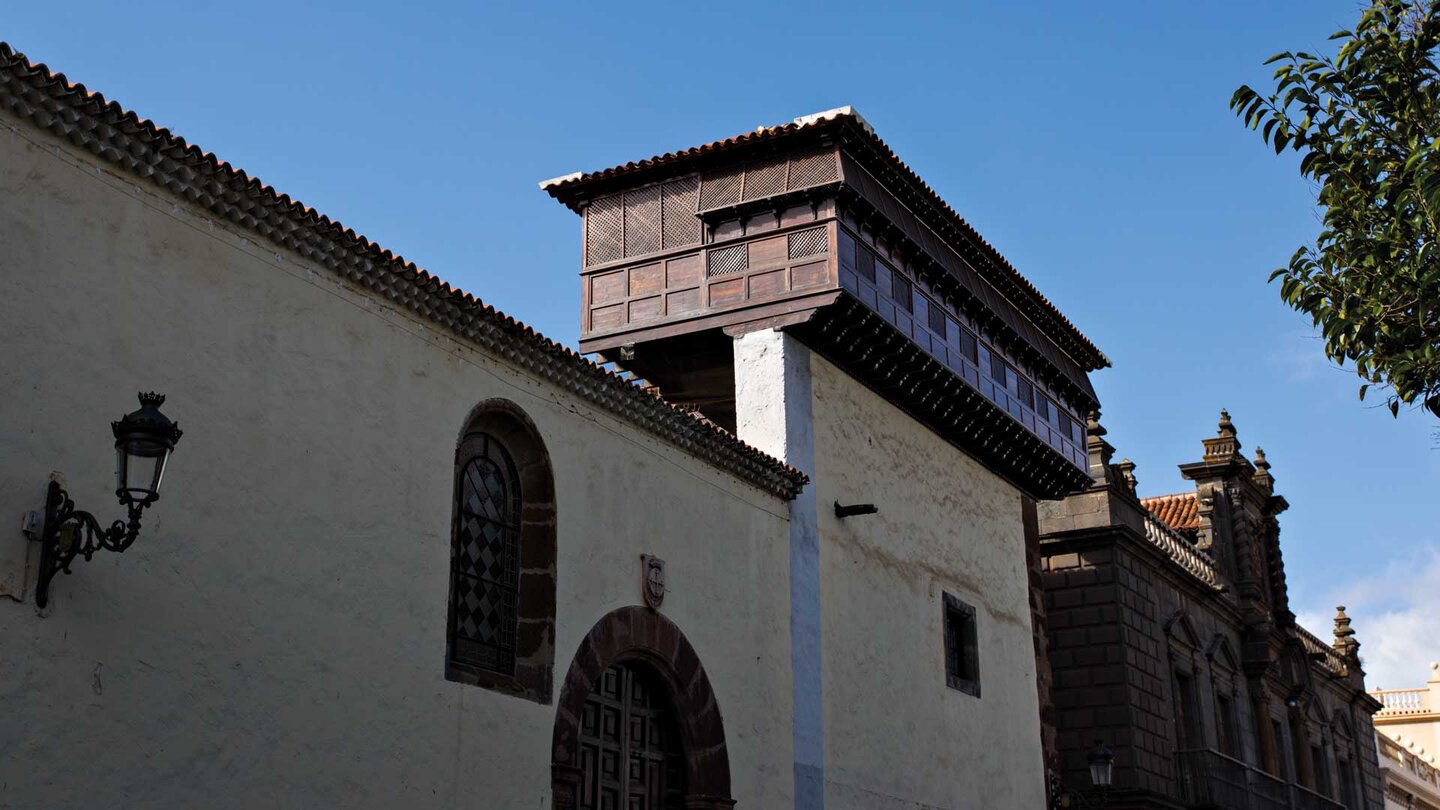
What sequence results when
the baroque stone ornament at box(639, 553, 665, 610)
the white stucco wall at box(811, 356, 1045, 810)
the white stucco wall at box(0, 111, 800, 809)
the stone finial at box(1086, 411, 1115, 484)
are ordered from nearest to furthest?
the white stucco wall at box(0, 111, 800, 809)
the baroque stone ornament at box(639, 553, 665, 610)
the white stucco wall at box(811, 356, 1045, 810)
the stone finial at box(1086, 411, 1115, 484)

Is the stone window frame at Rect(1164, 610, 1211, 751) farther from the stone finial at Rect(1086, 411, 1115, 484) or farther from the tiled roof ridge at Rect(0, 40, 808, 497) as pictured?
the tiled roof ridge at Rect(0, 40, 808, 497)

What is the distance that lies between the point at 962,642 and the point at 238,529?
11.4m

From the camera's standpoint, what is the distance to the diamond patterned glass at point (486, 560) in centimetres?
1187

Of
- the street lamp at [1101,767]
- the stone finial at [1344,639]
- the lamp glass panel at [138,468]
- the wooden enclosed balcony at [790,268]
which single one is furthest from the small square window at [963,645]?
the stone finial at [1344,639]

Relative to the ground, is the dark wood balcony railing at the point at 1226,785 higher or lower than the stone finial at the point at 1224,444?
lower

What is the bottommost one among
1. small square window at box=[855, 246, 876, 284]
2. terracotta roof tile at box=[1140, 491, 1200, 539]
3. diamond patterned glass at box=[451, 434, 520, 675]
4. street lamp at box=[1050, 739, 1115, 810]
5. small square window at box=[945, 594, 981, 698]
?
street lamp at box=[1050, 739, 1115, 810]

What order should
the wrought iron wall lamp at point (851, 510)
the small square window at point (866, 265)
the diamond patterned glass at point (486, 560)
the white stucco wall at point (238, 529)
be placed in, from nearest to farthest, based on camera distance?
the white stucco wall at point (238, 529) → the diamond patterned glass at point (486, 560) → the wrought iron wall lamp at point (851, 510) → the small square window at point (866, 265)

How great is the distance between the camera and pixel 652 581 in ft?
44.9

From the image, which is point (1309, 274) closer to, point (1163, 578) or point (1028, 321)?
point (1028, 321)

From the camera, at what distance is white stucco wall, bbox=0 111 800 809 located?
8.54 metres

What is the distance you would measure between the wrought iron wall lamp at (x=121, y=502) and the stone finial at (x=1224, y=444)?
25196 millimetres

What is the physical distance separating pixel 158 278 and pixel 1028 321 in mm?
14386

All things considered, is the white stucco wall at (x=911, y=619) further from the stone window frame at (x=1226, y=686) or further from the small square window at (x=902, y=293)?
the stone window frame at (x=1226, y=686)

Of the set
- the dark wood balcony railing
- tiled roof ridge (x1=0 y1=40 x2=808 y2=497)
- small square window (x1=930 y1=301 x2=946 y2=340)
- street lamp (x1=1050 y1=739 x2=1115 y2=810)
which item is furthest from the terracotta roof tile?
tiled roof ridge (x1=0 y1=40 x2=808 y2=497)
